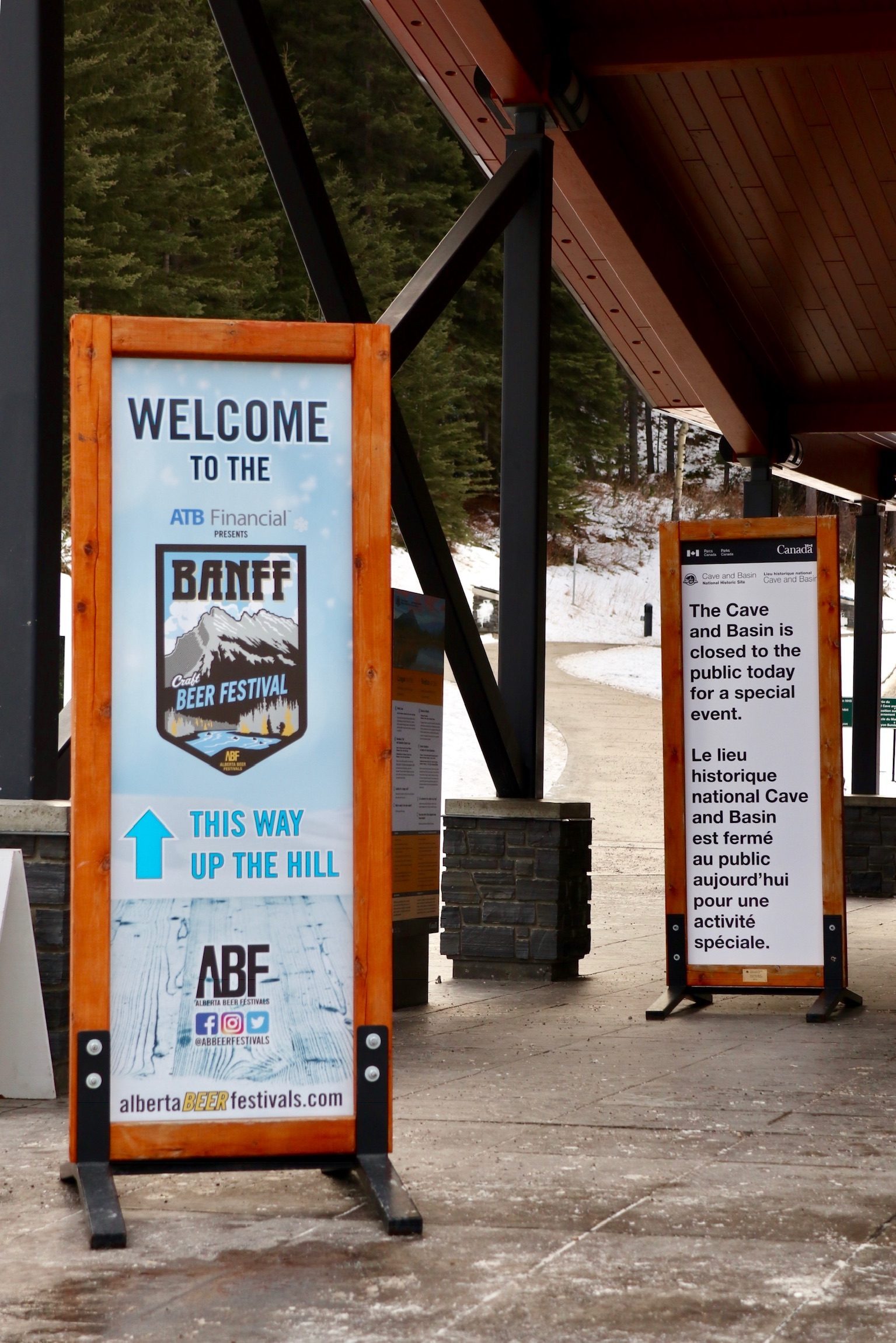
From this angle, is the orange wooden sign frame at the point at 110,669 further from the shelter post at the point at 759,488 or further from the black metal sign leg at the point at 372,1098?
the shelter post at the point at 759,488

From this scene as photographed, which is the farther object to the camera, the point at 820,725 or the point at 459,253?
the point at 459,253

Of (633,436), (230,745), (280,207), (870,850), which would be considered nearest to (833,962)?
(230,745)

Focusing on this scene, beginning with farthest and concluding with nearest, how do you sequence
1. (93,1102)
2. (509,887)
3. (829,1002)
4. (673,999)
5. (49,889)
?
(509,887)
(673,999)
(829,1002)
(49,889)
(93,1102)

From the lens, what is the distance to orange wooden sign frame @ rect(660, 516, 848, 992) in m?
7.28

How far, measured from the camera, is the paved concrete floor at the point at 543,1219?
3.02 metres

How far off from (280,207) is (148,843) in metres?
39.6

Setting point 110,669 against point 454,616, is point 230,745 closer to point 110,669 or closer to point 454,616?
point 110,669

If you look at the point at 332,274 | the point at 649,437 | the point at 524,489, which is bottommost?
the point at 524,489

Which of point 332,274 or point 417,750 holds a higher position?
point 332,274

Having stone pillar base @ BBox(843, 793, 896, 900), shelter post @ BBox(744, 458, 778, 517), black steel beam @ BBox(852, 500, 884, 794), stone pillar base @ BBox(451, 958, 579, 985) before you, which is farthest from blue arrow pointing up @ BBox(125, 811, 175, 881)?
black steel beam @ BBox(852, 500, 884, 794)

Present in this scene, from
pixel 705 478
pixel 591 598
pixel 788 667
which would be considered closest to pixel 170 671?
pixel 788 667

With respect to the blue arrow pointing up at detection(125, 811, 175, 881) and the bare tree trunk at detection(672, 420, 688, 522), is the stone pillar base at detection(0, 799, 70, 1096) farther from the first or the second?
the bare tree trunk at detection(672, 420, 688, 522)

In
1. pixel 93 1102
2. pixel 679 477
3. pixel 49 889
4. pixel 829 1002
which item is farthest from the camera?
pixel 679 477

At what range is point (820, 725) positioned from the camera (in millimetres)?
7328
